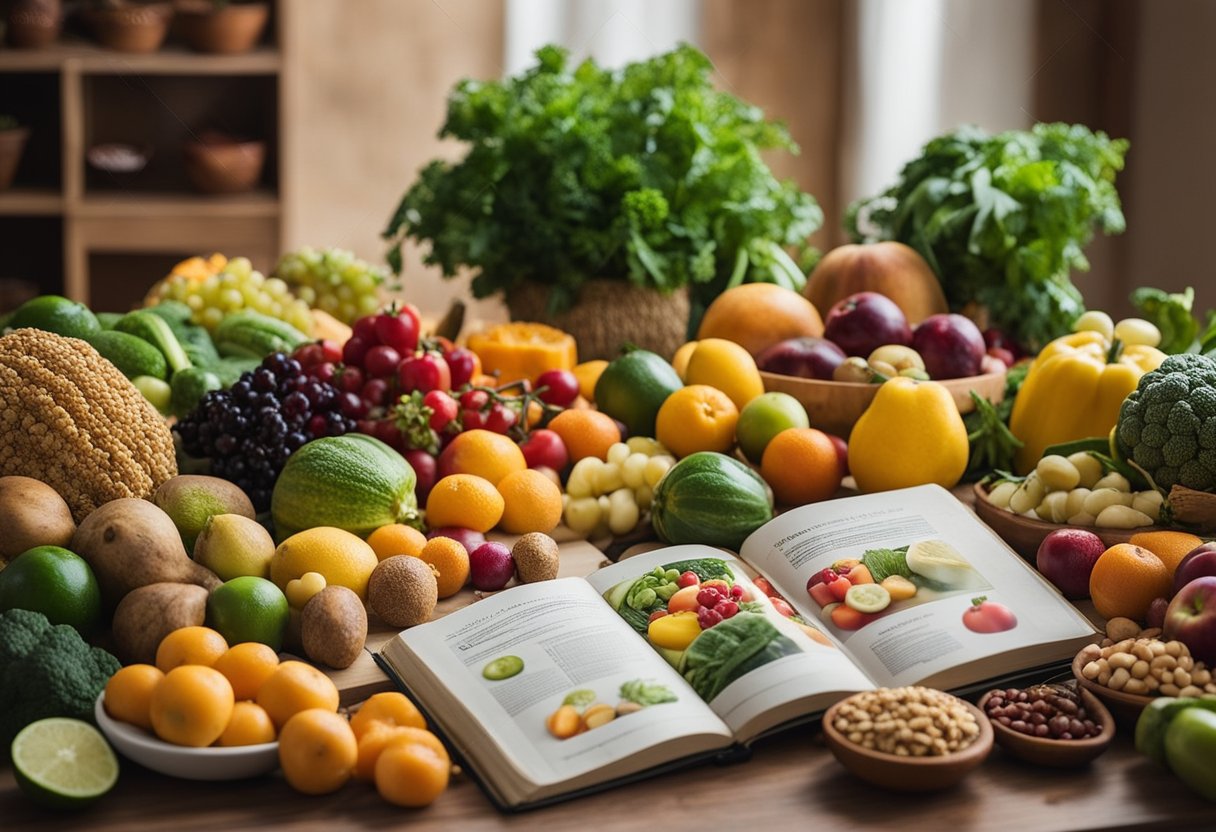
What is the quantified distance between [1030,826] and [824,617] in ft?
1.14

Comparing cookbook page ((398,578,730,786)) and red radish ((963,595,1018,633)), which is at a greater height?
red radish ((963,595,1018,633))

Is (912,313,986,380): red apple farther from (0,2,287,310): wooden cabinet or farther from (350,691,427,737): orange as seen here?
(0,2,287,310): wooden cabinet

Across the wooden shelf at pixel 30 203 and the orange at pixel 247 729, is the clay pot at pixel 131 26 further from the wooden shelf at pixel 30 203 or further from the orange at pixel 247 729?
the orange at pixel 247 729

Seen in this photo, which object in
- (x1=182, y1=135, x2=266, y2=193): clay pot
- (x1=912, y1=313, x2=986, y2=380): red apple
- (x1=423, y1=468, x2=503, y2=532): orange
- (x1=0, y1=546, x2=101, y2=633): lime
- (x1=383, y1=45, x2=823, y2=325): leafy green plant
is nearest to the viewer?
(x1=0, y1=546, x2=101, y2=633): lime

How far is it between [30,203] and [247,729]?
133 inches

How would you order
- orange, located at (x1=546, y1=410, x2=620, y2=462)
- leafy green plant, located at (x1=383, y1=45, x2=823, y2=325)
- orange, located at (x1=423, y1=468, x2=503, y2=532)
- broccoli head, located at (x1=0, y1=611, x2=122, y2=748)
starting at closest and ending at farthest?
broccoli head, located at (x1=0, y1=611, x2=122, y2=748) → orange, located at (x1=423, y1=468, x2=503, y2=532) → orange, located at (x1=546, y1=410, x2=620, y2=462) → leafy green plant, located at (x1=383, y1=45, x2=823, y2=325)

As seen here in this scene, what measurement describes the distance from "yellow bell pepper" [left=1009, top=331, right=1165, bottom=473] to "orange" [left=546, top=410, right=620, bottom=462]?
592 millimetres

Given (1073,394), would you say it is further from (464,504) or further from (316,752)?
(316,752)

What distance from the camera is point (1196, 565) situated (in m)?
1.31

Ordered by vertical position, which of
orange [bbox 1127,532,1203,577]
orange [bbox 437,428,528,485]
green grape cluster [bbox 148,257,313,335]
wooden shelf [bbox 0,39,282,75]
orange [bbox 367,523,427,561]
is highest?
wooden shelf [bbox 0,39,282,75]

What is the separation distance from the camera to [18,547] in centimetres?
138

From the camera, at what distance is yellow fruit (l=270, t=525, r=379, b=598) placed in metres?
1.42

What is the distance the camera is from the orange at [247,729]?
1132 millimetres

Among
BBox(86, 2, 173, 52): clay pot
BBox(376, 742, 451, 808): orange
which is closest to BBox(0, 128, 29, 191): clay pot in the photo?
BBox(86, 2, 173, 52): clay pot
